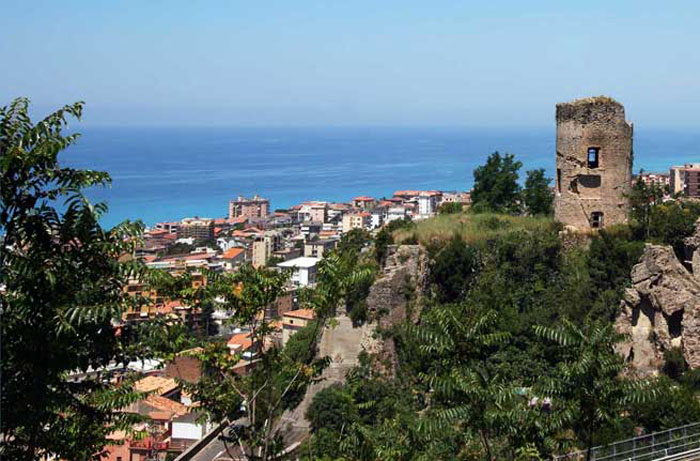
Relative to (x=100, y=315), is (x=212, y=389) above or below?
below

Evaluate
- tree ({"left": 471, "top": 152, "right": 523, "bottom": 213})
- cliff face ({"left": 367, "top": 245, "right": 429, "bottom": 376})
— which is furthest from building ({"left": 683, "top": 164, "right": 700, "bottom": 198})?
cliff face ({"left": 367, "top": 245, "right": 429, "bottom": 376})

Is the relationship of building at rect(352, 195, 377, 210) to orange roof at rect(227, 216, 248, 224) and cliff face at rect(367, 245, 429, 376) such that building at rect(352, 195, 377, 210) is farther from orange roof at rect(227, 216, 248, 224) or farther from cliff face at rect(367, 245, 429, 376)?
cliff face at rect(367, 245, 429, 376)

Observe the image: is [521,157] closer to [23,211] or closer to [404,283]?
[404,283]

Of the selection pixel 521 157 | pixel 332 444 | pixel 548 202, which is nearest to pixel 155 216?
pixel 521 157

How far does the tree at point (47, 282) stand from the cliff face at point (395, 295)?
12417 millimetres

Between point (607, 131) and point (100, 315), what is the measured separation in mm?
15223

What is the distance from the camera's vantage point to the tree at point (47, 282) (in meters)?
5.69

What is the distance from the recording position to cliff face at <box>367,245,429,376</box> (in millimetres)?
18297

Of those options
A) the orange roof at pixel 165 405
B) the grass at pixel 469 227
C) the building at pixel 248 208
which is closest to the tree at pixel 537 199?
the grass at pixel 469 227

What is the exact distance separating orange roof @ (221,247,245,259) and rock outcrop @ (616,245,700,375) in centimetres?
5069

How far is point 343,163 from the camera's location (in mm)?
165250

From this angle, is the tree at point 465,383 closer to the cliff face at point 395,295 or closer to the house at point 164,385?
the cliff face at point 395,295

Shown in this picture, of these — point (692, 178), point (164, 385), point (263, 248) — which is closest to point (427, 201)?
point (692, 178)

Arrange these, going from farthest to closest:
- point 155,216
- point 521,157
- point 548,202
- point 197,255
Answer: point 521,157, point 155,216, point 197,255, point 548,202
